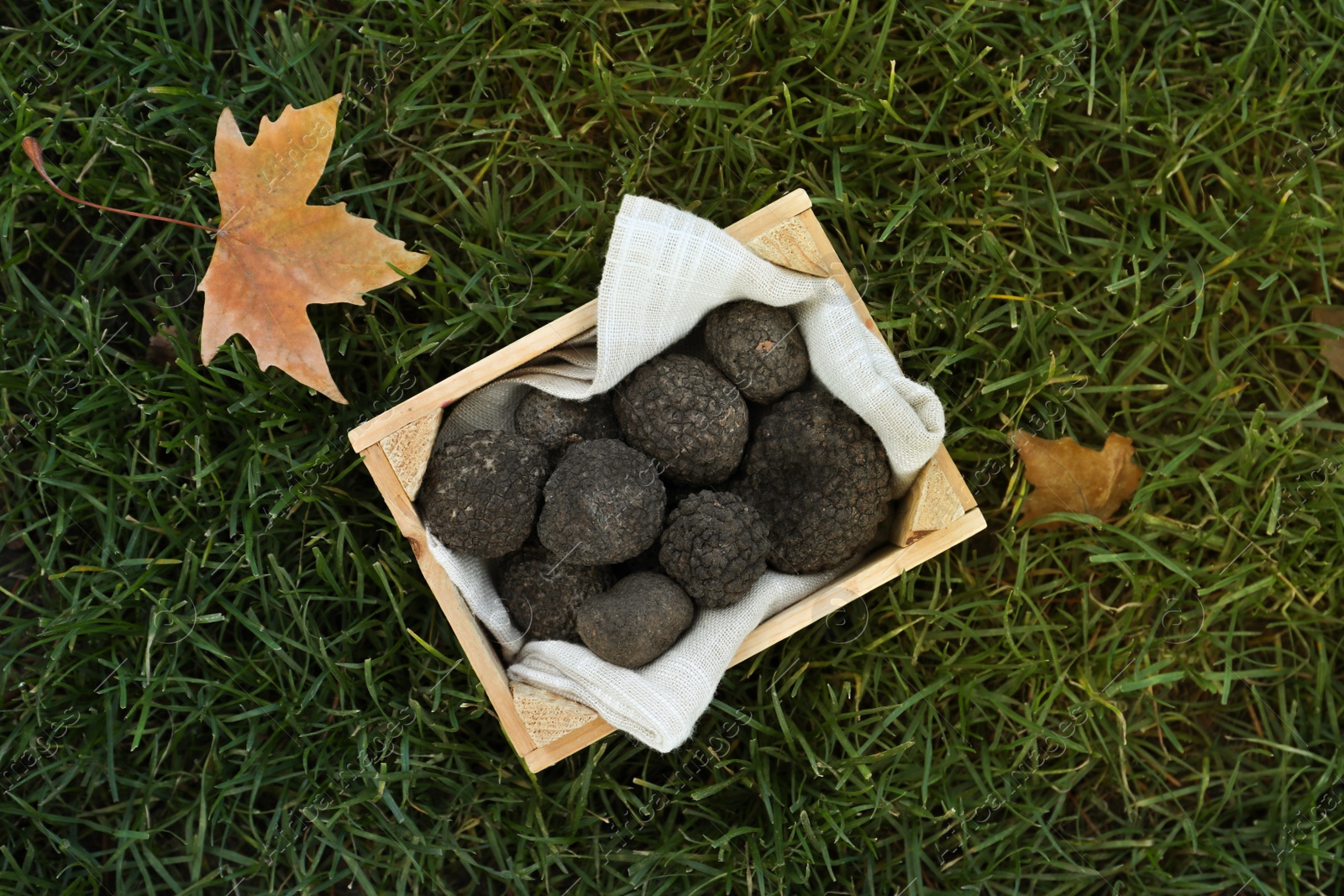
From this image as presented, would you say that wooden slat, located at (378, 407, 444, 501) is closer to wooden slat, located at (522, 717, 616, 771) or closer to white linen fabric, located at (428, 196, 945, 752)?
white linen fabric, located at (428, 196, 945, 752)

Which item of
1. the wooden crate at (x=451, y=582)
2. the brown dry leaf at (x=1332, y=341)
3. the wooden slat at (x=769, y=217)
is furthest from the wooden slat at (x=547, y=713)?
the brown dry leaf at (x=1332, y=341)

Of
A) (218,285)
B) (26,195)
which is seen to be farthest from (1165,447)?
(26,195)

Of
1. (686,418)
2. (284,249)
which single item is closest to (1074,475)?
(686,418)

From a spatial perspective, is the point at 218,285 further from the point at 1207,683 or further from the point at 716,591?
the point at 1207,683

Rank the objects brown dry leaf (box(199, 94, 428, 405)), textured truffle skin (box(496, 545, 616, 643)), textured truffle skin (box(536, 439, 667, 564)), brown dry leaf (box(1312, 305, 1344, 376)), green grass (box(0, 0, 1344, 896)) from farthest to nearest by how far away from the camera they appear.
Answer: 1. brown dry leaf (box(1312, 305, 1344, 376))
2. green grass (box(0, 0, 1344, 896))
3. brown dry leaf (box(199, 94, 428, 405))
4. textured truffle skin (box(496, 545, 616, 643))
5. textured truffle skin (box(536, 439, 667, 564))

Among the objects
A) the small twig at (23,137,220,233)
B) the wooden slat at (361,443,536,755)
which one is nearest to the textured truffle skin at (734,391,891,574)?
the wooden slat at (361,443,536,755)

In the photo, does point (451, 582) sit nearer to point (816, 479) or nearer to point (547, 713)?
point (547, 713)
